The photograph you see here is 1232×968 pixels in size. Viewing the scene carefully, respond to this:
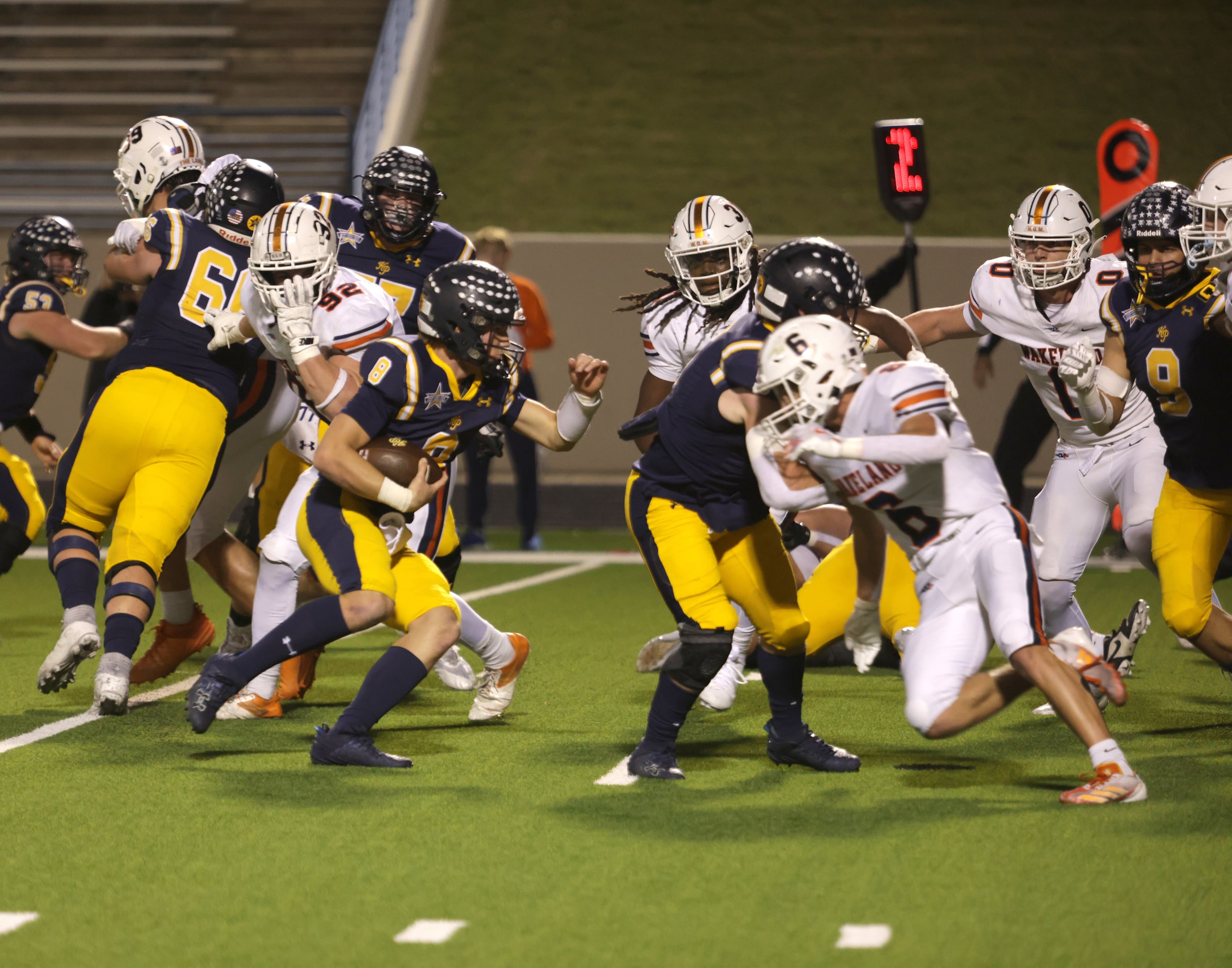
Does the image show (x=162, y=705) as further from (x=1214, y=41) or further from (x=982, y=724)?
(x=1214, y=41)

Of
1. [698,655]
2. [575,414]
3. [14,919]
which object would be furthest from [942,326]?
[14,919]

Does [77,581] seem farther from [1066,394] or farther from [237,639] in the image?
[1066,394]

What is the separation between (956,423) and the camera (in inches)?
173

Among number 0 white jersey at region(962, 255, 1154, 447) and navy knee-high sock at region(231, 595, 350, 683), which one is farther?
number 0 white jersey at region(962, 255, 1154, 447)

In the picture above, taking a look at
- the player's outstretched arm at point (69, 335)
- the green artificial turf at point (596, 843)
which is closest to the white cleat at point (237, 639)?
the green artificial turf at point (596, 843)

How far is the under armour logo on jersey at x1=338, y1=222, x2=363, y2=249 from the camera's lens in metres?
6.34

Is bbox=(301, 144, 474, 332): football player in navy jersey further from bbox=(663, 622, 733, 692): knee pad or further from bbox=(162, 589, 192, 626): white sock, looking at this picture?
bbox=(663, 622, 733, 692): knee pad

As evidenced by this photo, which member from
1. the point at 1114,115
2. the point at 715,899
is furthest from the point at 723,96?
the point at 715,899

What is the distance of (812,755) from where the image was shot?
15.7 feet

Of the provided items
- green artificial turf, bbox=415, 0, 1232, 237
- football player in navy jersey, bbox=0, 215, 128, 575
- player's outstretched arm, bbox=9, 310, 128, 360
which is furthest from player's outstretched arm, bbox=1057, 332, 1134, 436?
green artificial turf, bbox=415, 0, 1232, 237

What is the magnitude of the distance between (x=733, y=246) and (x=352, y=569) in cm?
183

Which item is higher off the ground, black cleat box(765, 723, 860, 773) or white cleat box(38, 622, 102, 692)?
white cleat box(38, 622, 102, 692)

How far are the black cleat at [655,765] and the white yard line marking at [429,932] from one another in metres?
1.41

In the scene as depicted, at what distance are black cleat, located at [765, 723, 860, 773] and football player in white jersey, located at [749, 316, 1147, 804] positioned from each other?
1.73ft
